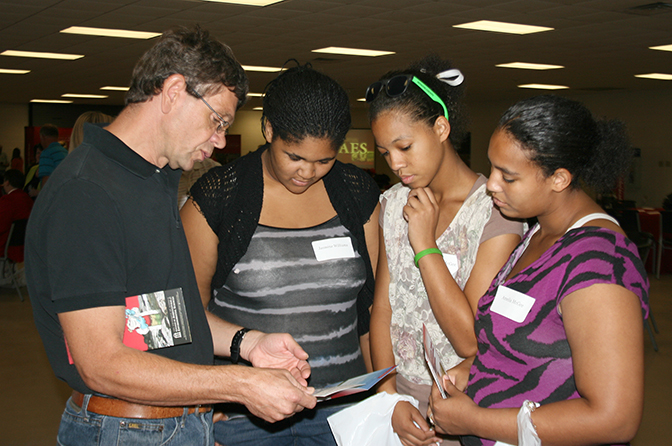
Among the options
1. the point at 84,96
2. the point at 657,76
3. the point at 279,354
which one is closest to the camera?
the point at 279,354

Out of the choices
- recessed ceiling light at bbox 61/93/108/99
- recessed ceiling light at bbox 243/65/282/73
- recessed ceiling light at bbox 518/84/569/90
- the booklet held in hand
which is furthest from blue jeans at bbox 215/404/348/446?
recessed ceiling light at bbox 61/93/108/99

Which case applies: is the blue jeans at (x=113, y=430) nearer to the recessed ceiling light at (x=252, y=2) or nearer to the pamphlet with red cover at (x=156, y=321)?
the pamphlet with red cover at (x=156, y=321)

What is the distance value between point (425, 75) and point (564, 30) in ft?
23.3

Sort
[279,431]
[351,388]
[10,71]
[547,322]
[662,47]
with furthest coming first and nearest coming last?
[10,71], [662,47], [279,431], [351,388], [547,322]

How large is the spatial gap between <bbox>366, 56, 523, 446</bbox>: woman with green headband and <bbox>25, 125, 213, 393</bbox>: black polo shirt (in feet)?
2.12

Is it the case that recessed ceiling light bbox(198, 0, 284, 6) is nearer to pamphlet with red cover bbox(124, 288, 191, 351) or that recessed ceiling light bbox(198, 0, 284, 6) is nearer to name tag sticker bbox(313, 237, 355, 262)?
name tag sticker bbox(313, 237, 355, 262)

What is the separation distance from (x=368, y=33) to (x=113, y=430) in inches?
300

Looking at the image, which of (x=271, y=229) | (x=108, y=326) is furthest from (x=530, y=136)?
(x=108, y=326)

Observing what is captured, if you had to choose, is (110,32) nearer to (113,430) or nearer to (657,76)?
(113,430)

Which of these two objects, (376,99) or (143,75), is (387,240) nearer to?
(376,99)

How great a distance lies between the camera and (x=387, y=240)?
Result: 1886 millimetres

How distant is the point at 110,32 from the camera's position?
813 centimetres

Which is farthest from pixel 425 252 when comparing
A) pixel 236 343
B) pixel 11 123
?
Result: pixel 11 123

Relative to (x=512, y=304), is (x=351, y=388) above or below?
below
